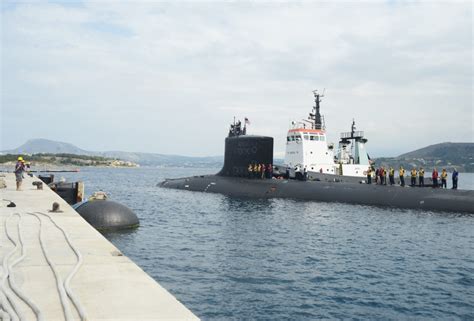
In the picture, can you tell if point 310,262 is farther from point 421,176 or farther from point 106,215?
point 421,176

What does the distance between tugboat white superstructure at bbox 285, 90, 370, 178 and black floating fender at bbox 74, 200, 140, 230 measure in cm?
2333

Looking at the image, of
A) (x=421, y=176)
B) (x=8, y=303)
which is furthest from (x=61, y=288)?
(x=421, y=176)

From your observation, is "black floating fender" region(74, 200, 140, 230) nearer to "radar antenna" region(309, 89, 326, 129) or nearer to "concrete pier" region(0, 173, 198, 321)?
"concrete pier" region(0, 173, 198, 321)

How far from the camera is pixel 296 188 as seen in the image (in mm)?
32094

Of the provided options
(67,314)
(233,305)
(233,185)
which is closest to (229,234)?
(233,305)

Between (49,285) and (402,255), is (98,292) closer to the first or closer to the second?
(49,285)

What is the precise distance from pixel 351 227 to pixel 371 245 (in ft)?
12.5

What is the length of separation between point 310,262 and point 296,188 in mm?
18632

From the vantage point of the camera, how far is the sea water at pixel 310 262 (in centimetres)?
966

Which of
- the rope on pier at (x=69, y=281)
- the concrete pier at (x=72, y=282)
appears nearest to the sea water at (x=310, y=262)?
the concrete pier at (x=72, y=282)

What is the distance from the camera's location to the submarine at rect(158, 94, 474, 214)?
2588 cm

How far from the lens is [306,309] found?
9.45 m

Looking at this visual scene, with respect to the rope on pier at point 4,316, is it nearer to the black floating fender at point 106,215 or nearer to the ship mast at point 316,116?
the black floating fender at point 106,215

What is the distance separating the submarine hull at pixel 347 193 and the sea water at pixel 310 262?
4.68ft
